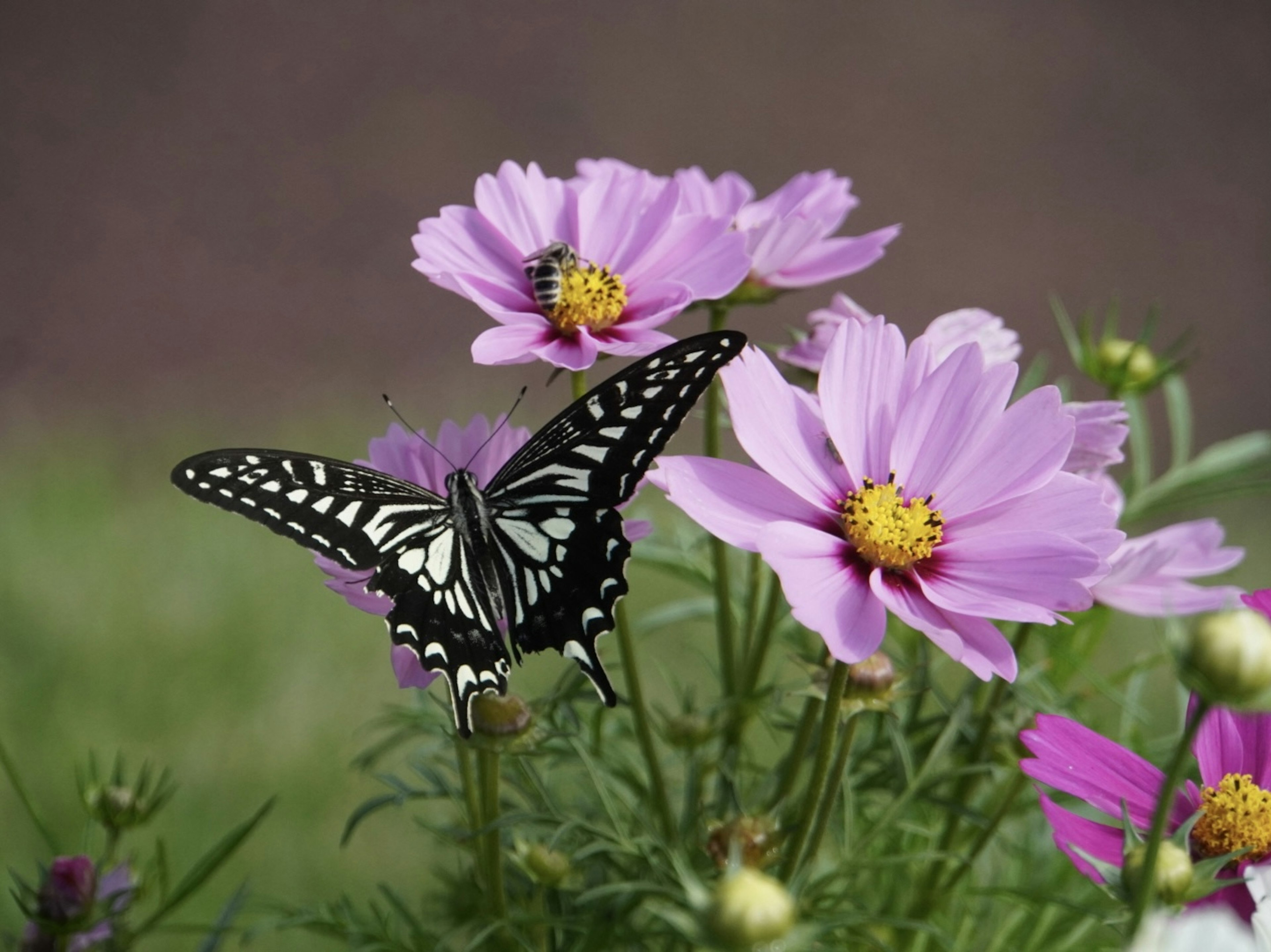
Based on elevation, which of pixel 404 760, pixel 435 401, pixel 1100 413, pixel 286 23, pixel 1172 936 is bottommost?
pixel 1172 936

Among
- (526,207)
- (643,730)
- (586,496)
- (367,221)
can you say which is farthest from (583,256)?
(367,221)

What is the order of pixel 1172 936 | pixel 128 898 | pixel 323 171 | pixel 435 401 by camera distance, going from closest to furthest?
pixel 1172 936 → pixel 128 898 → pixel 435 401 → pixel 323 171

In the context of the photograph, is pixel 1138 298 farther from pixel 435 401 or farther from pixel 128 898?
pixel 128 898

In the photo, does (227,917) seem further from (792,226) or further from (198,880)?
(792,226)

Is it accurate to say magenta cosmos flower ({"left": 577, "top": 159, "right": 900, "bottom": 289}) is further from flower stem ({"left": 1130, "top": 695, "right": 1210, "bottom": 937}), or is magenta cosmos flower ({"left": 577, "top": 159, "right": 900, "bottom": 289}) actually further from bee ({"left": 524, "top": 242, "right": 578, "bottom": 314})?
flower stem ({"left": 1130, "top": 695, "right": 1210, "bottom": 937})

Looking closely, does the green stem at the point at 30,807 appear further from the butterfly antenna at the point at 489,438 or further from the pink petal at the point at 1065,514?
the pink petal at the point at 1065,514

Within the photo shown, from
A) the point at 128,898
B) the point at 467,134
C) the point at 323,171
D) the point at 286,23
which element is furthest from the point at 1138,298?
the point at 128,898

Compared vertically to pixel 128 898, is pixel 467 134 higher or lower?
higher

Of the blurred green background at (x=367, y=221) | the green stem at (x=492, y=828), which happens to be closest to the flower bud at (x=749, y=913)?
the green stem at (x=492, y=828)
